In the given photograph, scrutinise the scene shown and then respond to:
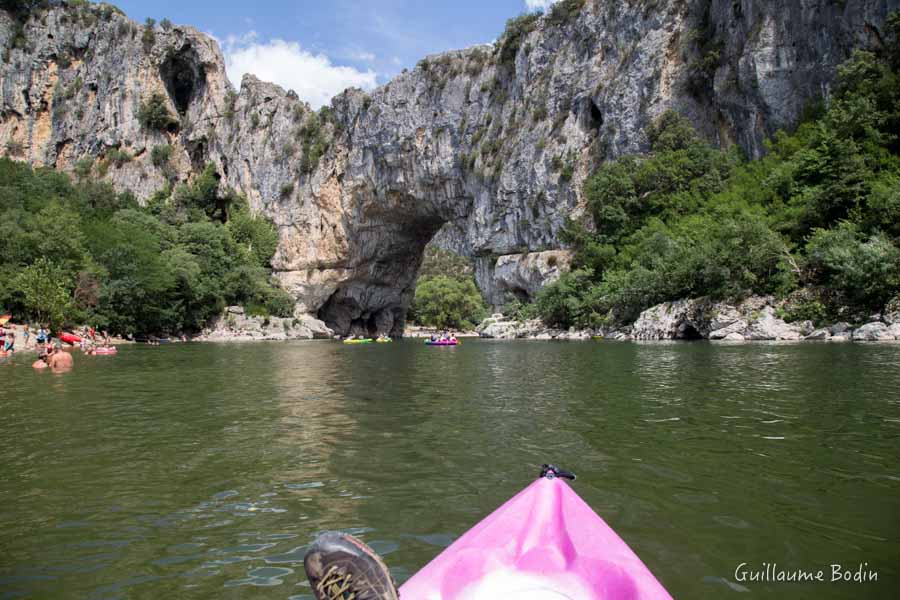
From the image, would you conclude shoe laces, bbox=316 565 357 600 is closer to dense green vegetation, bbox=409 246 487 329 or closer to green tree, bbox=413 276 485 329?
dense green vegetation, bbox=409 246 487 329

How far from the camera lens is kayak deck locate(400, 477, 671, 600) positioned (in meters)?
2.20

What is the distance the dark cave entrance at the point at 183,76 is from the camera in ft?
167

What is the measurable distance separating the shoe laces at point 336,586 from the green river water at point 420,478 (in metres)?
0.65

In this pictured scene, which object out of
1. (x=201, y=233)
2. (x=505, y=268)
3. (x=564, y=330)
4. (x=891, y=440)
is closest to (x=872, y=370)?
(x=891, y=440)

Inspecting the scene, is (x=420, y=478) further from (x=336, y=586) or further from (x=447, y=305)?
(x=447, y=305)

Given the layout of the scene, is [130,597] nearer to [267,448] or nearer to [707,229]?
[267,448]

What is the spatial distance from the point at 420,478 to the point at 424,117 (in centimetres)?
4064

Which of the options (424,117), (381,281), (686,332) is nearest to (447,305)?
(381,281)

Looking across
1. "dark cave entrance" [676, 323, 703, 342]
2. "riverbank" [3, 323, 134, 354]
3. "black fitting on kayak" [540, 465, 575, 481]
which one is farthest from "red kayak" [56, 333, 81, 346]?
"black fitting on kayak" [540, 465, 575, 481]

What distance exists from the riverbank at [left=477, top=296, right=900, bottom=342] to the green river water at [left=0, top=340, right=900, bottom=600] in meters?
Answer: 11.2

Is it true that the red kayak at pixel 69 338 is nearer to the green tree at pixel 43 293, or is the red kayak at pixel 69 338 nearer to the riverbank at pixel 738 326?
the green tree at pixel 43 293

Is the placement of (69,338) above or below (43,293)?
below

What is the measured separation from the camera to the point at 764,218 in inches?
954

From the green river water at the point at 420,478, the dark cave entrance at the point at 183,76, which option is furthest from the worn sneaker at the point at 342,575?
the dark cave entrance at the point at 183,76
